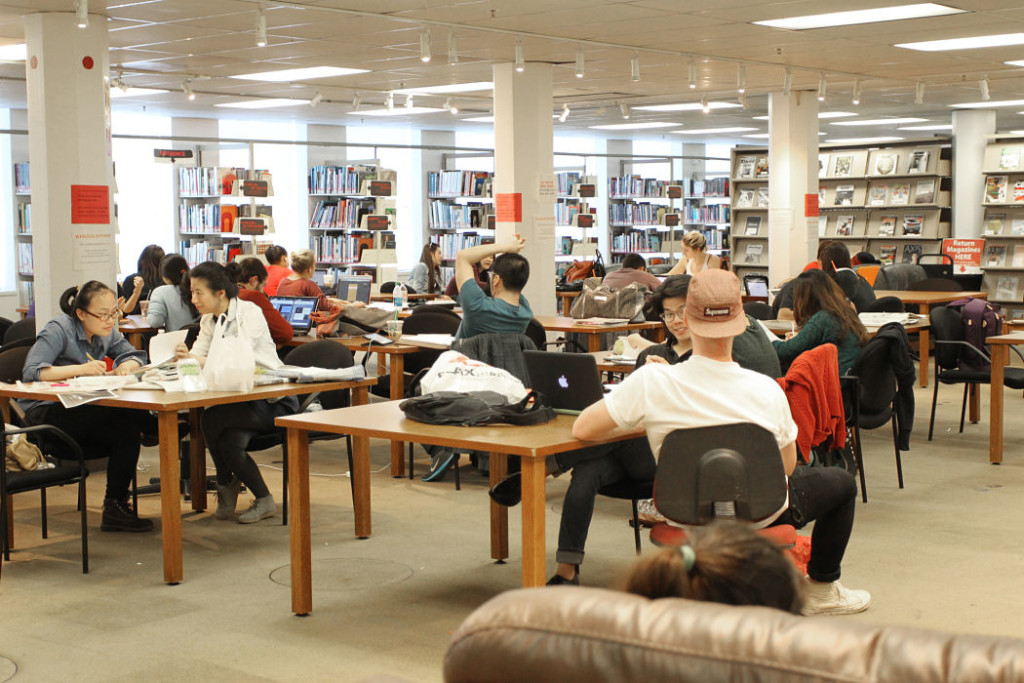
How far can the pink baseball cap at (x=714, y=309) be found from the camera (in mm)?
3248

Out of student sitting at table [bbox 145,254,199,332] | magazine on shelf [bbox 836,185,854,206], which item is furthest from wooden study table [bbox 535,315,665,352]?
magazine on shelf [bbox 836,185,854,206]

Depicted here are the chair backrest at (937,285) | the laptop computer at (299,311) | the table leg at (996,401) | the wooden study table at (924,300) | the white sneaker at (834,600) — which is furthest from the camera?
the chair backrest at (937,285)

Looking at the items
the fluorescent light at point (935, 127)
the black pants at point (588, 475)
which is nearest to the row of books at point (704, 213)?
the fluorescent light at point (935, 127)

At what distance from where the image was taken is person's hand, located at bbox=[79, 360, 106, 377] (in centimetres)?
512

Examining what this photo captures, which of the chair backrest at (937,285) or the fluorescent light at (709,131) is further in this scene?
the fluorescent light at (709,131)

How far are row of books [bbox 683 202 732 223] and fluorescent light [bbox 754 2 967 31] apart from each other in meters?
12.1

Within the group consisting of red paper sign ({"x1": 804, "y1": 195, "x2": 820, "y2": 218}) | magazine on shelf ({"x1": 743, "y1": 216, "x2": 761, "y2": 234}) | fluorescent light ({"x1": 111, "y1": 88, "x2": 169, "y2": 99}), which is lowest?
magazine on shelf ({"x1": 743, "y1": 216, "x2": 761, "y2": 234})

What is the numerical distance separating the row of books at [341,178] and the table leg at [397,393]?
8.51m

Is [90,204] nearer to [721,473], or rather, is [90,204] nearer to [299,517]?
[299,517]

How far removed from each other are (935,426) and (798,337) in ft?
9.22

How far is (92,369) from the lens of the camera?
5141mm

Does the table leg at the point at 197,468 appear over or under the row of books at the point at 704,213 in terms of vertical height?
under

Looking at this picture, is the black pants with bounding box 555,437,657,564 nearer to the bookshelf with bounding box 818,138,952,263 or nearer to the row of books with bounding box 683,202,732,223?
the bookshelf with bounding box 818,138,952,263

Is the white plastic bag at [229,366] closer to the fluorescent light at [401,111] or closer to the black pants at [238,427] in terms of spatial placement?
the black pants at [238,427]
